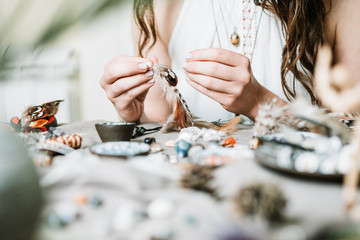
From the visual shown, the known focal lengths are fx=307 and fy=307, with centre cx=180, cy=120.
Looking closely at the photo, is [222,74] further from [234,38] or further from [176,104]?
[234,38]

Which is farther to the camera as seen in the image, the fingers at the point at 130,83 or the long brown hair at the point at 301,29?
the long brown hair at the point at 301,29

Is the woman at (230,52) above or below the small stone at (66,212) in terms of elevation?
above

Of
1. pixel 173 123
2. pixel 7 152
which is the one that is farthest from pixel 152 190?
pixel 173 123

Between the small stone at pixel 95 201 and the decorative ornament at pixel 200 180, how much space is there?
9 cm

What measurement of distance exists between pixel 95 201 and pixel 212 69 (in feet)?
1.71

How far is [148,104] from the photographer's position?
1235 mm

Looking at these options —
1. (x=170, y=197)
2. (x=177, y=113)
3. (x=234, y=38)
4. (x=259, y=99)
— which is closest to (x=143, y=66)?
(x=177, y=113)

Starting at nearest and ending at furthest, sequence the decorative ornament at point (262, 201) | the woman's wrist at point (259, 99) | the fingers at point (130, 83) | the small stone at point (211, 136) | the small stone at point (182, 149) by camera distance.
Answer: the decorative ornament at point (262, 201) < the small stone at point (182, 149) < the small stone at point (211, 136) < the fingers at point (130, 83) < the woman's wrist at point (259, 99)

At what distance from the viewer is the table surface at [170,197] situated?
28 cm

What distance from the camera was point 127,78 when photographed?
0.81 metres

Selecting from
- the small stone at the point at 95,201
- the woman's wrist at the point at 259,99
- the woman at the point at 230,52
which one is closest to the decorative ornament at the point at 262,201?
the small stone at the point at 95,201

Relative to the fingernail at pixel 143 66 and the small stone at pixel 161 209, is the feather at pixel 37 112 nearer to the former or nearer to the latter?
the fingernail at pixel 143 66

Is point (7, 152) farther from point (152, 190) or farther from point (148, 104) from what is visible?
Answer: point (148, 104)

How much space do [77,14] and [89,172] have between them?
8.9 inches
